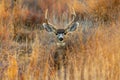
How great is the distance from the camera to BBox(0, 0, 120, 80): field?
6.97m

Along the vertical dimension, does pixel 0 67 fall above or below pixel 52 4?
below

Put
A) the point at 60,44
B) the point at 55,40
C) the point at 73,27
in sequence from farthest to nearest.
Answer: the point at 73,27 → the point at 55,40 → the point at 60,44

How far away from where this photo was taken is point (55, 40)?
8805mm

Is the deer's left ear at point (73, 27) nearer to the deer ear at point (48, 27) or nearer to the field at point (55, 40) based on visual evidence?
the field at point (55, 40)

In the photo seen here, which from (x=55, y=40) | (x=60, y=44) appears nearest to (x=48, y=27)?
(x=55, y=40)

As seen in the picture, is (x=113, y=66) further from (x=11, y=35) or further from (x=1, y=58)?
(x=11, y=35)

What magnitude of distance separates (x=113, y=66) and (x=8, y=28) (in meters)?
3.32

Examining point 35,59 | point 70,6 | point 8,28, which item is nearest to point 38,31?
point 8,28

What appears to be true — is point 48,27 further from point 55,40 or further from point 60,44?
point 60,44

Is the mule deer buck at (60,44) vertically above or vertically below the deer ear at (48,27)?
below

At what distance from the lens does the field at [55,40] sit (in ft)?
22.9

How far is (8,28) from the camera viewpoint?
969 cm

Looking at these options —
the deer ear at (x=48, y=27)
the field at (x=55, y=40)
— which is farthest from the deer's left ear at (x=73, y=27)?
the deer ear at (x=48, y=27)

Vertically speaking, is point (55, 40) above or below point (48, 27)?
below
